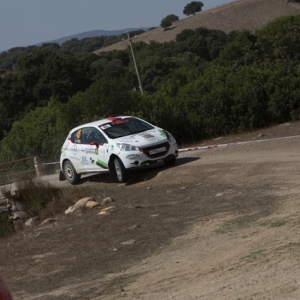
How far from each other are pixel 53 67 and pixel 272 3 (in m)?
61.3

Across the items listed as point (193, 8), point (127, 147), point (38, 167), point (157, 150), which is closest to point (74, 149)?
point (127, 147)

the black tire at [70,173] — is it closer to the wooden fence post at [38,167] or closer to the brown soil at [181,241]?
the brown soil at [181,241]

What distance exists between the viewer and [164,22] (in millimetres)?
129750

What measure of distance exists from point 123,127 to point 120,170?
125 centimetres

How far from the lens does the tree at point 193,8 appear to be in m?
150

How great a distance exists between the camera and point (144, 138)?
1839cm

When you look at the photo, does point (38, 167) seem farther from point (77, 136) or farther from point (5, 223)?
point (77, 136)

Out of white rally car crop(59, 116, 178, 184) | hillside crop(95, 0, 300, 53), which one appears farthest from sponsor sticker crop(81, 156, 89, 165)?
hillside crop(95, 0, 300, 53)

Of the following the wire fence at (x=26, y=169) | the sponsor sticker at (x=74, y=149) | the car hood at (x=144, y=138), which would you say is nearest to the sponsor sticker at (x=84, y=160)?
the sponsor sticker at (x=74, y=149)

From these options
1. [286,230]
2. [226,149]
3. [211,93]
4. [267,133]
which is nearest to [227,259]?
[286,230]

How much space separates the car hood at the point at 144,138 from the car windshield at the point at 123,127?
267 millimetres

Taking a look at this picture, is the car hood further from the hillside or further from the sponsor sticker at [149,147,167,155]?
the hillside

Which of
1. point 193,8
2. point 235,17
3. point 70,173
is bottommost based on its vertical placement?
point 70,173

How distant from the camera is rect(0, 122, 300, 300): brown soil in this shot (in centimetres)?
820
